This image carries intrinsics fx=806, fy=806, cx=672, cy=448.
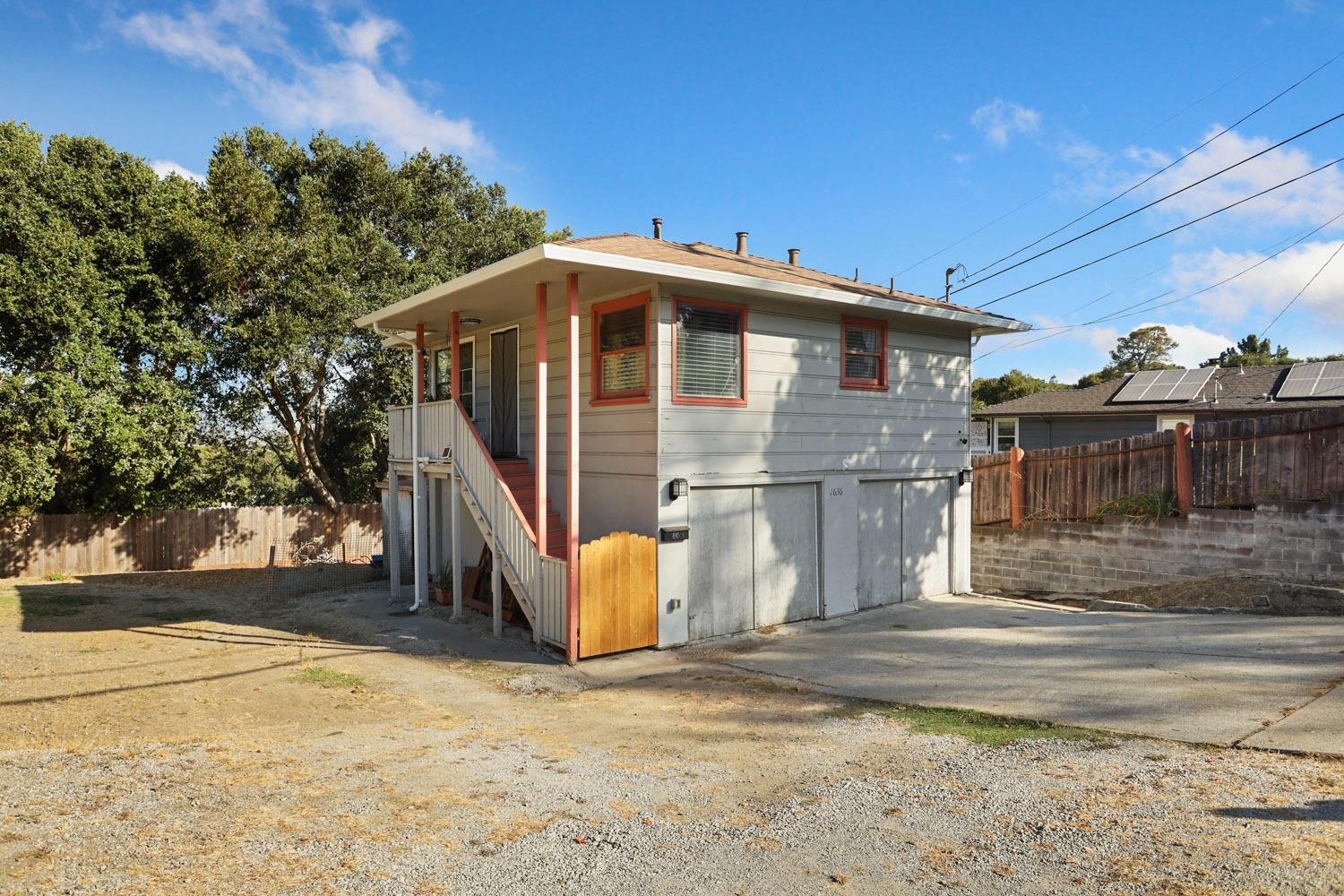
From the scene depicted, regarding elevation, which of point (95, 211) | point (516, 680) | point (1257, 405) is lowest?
point (516, 680)

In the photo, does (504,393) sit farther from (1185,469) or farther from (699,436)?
(1185,469)

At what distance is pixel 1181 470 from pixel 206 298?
20363 mm

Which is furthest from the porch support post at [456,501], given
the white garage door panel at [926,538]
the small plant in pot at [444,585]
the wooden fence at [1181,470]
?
the wooden fence at [1181,470]

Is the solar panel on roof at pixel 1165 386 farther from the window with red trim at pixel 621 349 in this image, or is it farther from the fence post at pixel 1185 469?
the window with red trim at pixel 621 349

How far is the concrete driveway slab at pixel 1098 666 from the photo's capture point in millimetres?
6477

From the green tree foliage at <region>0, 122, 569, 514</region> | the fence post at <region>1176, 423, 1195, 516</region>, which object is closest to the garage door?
the fence post at <region>1176, 423, 1195, 516</region>

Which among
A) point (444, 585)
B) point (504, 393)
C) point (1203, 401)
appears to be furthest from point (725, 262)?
point (1203, 401)

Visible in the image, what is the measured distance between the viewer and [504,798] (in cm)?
532

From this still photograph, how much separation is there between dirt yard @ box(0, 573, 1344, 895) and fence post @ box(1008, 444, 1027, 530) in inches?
315

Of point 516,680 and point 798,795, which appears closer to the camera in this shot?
point 798,795

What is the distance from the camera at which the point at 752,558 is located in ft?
35.5

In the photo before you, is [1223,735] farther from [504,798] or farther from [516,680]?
[516,680]

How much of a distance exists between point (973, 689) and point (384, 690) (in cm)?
594

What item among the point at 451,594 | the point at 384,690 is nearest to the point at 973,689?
the point at 384,690
